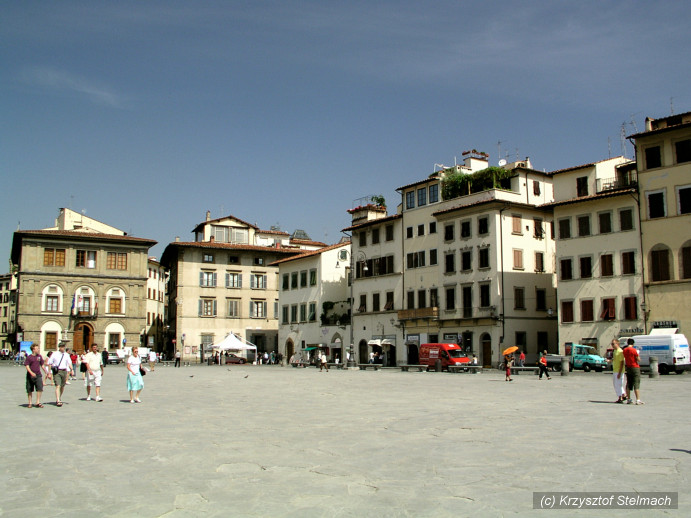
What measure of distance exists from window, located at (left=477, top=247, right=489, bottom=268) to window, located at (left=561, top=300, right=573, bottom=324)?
6677 mm

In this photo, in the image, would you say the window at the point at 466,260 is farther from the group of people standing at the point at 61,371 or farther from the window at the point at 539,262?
the group of people standing at the point at 61,371

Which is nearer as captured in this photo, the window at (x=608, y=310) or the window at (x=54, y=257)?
the window at (x=608, y=310)

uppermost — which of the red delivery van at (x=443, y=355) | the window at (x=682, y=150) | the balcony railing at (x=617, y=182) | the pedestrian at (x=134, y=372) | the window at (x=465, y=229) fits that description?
the window at (x=682, y=150)

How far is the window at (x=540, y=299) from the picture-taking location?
55.7m

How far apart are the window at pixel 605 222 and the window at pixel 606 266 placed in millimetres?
1711

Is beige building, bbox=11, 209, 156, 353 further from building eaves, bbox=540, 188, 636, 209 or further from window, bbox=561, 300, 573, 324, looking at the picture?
window, bbox=561, 300, 573, 324

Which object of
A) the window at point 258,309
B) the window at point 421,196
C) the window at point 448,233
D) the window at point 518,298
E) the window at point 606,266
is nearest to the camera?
the window at point 606,266

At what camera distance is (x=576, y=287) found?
5038 centimetres

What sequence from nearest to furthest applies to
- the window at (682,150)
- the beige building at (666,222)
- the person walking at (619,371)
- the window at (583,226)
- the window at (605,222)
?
the person walking at (619,371) → the beige building at (666,222) → the window at (682,150) → the window at (605,222) → the window at (583,226)

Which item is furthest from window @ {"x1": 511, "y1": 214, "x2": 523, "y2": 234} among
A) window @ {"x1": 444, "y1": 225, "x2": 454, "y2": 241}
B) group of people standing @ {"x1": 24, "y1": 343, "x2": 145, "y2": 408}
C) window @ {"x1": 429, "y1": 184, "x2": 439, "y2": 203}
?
group of people standing @ {"x1": 24, "y1": 343, "x2": 145, "y2": 408}

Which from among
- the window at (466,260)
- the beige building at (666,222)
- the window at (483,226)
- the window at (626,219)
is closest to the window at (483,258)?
the window at (466,260)

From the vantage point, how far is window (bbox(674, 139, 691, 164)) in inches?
1775

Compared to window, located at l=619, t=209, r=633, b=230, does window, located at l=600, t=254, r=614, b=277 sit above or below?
below

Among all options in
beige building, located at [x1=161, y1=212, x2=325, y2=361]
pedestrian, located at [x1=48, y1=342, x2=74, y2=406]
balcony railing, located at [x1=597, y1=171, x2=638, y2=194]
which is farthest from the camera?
beige building, located at [x1=161, y1=212, x2=325, y2=361]
